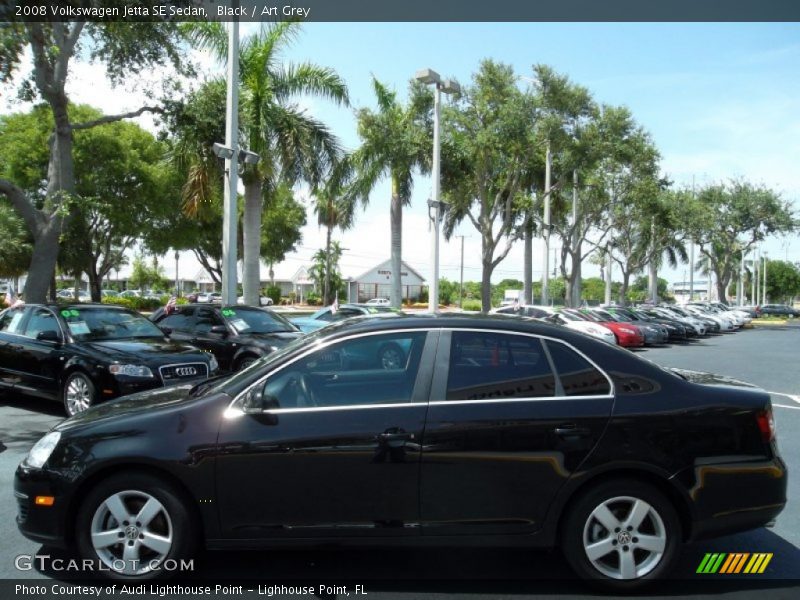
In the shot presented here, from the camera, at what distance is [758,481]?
13.4ft

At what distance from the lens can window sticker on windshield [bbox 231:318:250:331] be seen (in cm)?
1216

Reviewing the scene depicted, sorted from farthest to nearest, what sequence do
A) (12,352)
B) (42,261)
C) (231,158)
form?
(231,158) → (42,261) → (12,352)

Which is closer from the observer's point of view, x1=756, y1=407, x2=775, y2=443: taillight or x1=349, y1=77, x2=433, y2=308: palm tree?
x1=756, y1=407, x2=775, y2=443: taillight

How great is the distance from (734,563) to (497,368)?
212 centimetres

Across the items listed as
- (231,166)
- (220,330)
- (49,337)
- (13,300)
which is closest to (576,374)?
(49,337)

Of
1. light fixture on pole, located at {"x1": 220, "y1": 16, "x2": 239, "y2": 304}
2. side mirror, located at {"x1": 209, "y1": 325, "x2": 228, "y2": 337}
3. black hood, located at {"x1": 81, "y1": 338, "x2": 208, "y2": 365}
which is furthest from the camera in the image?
light fixture on pole, located at {"x1": 220, "y1": 16, "x2": 239, "y2": 304}

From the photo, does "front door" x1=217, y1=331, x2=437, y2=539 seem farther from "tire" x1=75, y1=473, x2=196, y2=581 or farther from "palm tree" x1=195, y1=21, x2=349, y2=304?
"palm tree" x1=195, y1=21, x2=349, y2=304

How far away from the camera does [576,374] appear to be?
4.18m

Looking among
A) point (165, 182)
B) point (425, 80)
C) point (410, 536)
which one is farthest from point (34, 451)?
point (165, 182)

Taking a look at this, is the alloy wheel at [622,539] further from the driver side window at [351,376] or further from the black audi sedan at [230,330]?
the black audi sedan at [230,330]

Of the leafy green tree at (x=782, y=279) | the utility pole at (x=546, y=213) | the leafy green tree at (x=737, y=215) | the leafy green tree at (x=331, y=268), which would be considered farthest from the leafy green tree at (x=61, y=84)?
the leafy green tree at (x=782, y=279)

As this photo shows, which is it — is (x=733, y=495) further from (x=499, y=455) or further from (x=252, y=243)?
(x=252, y=243)

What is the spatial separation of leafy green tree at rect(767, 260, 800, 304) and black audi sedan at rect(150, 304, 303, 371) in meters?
113

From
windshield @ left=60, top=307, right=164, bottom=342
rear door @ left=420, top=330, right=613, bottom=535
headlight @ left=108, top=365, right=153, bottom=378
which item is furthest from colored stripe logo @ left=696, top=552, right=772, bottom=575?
windshield @ left=60, top=307, right=164, bottom=342
